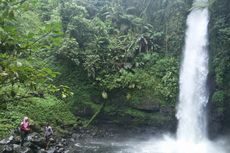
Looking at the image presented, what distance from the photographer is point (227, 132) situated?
17.1 meters

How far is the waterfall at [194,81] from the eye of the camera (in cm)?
1816

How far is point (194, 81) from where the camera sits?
19141 mm

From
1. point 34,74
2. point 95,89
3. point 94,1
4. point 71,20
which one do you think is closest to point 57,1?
point 94,1

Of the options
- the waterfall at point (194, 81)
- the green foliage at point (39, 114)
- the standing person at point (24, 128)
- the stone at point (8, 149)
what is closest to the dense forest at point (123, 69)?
the green foliage at point (39, 114)

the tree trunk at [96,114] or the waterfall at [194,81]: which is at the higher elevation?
the waterfall at [194,81]

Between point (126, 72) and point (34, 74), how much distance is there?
1653cm

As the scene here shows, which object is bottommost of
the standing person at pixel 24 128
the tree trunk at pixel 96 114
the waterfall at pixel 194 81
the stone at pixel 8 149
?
the stone at pixel 8 149

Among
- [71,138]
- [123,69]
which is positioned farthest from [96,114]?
[123,69]

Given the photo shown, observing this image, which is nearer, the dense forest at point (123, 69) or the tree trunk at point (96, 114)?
the dense forest at point (123, 69)

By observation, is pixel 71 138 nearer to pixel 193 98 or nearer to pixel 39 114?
pixel 39 114

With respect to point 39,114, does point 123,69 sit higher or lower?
higher

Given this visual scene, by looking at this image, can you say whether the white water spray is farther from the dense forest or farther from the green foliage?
the green foliage

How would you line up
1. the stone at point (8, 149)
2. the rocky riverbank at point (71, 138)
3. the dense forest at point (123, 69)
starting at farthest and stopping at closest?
the dense forest at point (123, 69), the rocky riverbank at point (71, 138), the stone at point (8, 149)

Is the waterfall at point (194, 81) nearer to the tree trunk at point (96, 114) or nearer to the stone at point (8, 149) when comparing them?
the tree trunk at point (96, 114)
